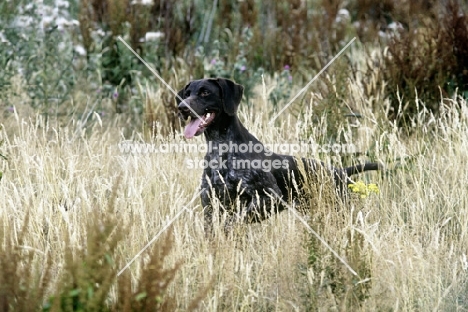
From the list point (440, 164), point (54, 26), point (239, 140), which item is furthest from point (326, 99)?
point (54, 26)

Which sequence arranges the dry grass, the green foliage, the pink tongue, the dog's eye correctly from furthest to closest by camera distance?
the green foliage < the dog's eye < the pink tongue < the dry grass

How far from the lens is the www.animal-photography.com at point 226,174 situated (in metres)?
3.31

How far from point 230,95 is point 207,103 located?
0.18m

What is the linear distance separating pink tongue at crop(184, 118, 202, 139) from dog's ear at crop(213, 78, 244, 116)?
23cm

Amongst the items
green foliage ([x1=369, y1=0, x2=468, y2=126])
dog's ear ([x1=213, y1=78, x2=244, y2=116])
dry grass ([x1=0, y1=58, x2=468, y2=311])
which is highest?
green foliage ([x1=369, y1=0, x2=468, y2=126])

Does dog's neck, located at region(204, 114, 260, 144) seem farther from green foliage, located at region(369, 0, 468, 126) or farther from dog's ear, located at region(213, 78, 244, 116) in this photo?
green foliage, located at region(369, 0, 468, 126)

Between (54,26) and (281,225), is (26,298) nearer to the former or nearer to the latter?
(281,225)

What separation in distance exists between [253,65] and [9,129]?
3786mm

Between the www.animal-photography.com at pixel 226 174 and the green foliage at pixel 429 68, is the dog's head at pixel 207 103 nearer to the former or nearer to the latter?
the www.animal-photography.com at pixel 226 174

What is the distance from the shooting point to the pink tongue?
4.59 metres

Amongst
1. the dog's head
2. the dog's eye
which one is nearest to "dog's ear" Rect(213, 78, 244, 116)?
the dog's head

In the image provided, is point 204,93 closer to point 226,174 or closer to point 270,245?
point 226,174

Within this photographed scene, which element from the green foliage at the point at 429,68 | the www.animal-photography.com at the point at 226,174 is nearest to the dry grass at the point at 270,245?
the www.animal-photography.com at the point at 226,174

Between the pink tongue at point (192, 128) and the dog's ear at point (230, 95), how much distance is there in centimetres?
23
